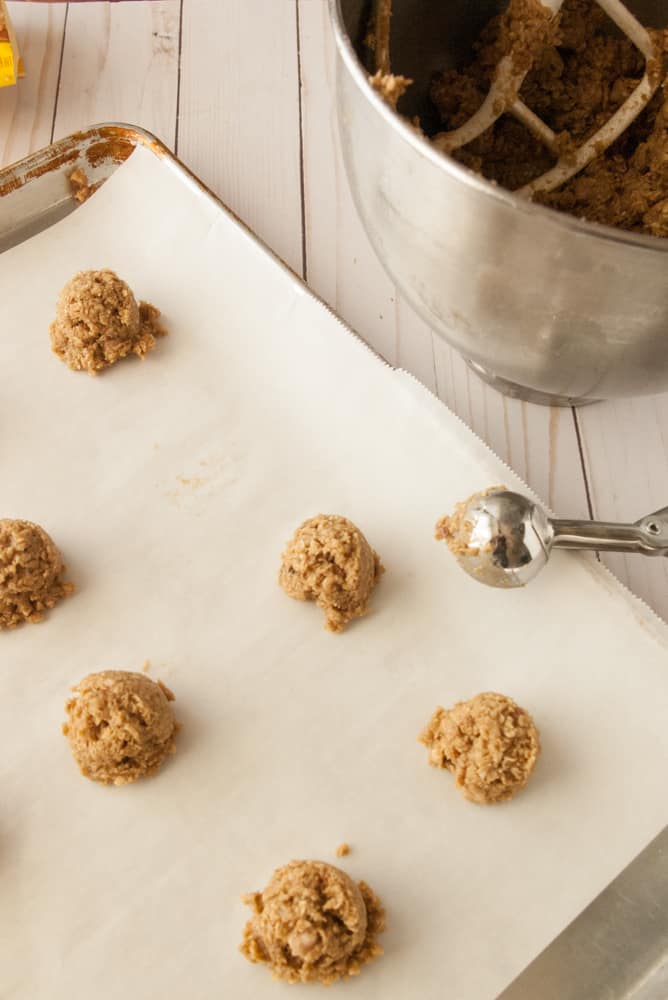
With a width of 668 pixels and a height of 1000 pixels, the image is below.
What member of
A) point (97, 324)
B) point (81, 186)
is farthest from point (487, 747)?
point (81, 186)

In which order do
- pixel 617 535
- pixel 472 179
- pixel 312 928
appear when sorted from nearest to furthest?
pixel 472 179, pixel 312 928, pixel 617 535

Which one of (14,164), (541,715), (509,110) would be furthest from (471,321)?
(14,164)

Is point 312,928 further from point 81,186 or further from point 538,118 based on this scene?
point 81,186

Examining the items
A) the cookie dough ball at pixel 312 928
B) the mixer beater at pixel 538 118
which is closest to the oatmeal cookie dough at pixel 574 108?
the mixer beater at pixel 538 118

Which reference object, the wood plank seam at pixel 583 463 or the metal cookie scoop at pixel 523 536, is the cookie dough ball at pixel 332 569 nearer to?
the metal cookie scoop at pixel 523 536

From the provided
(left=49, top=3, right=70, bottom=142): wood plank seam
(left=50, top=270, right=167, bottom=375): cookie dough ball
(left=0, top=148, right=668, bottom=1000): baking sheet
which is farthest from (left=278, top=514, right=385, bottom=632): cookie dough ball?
(left=49, top=3, right=70, bottom=142): wood plank seam

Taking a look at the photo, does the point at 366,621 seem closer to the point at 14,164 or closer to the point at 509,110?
the point at 509,110

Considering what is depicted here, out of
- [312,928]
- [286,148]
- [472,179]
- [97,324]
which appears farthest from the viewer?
[286,148]
